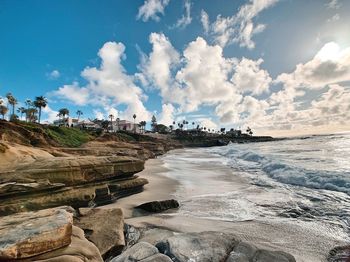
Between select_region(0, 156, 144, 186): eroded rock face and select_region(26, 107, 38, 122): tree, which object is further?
select_region(26, 107, 38, 122): tree

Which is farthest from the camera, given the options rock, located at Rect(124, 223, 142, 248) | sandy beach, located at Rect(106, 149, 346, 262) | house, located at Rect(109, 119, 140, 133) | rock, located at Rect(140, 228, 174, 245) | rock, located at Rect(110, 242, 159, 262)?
house, located at Rect(109, 119, 140, 133)

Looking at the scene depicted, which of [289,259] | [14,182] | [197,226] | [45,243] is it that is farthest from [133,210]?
[289,259]

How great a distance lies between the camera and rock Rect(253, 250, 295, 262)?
15.4ft

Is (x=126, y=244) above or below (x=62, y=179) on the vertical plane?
below

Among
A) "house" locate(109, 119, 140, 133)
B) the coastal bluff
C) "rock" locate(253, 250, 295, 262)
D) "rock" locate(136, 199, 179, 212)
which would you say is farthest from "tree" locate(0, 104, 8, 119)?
"rock" locate(253, 250, 295, 262)

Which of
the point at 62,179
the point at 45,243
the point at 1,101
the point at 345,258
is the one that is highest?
the point at 1,101

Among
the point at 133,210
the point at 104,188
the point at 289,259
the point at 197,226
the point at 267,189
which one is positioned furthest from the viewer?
the point at 267,189

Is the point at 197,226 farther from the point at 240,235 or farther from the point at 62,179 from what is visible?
the point at 62,179

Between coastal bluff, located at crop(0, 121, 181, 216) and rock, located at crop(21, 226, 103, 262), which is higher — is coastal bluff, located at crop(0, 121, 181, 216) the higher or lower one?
the higher one

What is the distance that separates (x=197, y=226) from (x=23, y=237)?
4720mm

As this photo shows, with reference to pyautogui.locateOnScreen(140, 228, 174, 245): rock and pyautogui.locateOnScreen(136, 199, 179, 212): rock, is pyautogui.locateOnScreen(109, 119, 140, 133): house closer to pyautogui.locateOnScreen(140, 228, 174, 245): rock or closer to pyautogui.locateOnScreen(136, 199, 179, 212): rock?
pyautogui.locateOnScreen(136, 199, 179, 212): rock

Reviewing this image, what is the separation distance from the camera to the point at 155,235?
6547 mm

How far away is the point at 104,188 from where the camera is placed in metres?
10.8

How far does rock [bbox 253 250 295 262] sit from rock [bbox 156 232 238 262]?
1.81 ft
